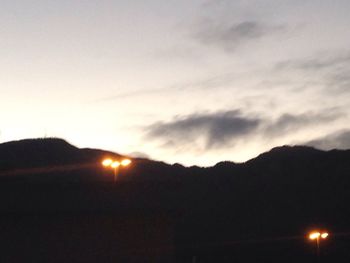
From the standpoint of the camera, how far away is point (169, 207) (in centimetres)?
2819

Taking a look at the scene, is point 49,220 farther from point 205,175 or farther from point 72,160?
point 205,175

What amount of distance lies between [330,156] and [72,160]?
89.5 ft

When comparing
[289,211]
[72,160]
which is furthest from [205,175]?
[72,160]

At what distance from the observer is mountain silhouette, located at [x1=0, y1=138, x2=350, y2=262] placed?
86.6 ft

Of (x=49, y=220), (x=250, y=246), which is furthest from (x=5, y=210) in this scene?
(x=250, y=246)

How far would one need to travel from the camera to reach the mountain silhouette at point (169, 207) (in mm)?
26391

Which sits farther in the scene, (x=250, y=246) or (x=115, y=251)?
(x=250, y=246)

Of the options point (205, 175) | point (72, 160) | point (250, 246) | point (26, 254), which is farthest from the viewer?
point (205, 175)

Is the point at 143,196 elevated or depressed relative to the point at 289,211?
depressed

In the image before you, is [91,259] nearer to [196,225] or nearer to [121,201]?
[121,201]

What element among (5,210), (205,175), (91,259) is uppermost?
(205,175)

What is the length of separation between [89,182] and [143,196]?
2.16 m

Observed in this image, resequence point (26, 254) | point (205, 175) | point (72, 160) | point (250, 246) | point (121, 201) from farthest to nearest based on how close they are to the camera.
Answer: point (205, 175), point (72, 160), point (250, 246), point (121, 201), point (26, 254)

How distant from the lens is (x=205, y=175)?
235 ft
